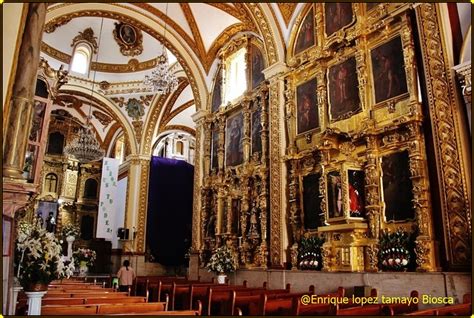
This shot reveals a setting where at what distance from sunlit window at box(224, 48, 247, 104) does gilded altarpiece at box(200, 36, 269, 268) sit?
9.8 inches

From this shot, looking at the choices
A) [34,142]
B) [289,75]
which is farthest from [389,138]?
[34,142]

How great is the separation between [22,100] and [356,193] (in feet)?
20.8

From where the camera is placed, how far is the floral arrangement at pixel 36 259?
4.77 m

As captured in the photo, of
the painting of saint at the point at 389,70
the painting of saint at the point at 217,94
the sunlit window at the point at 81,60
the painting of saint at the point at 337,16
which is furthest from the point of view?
the sunlit window at the point at 81,60

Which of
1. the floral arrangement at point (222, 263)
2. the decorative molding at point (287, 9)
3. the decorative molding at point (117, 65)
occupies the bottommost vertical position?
the floral arrangement at point (222, 263)

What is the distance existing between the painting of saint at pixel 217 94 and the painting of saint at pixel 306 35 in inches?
150

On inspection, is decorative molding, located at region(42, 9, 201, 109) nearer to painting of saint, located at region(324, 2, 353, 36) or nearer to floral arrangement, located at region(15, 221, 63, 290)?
painting of saint, located at region(324, 2, 353, 36)

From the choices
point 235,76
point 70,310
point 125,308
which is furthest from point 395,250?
point 235,76

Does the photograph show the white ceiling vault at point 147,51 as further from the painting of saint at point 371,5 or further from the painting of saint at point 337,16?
the painting of saint at point 371,5

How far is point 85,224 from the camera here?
23.7 meters

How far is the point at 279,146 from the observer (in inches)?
412

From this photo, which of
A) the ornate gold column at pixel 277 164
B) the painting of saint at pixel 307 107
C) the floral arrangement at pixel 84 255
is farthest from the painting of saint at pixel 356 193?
the floral arrangement at pixel 84 255

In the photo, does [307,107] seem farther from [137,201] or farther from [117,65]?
[117,65]

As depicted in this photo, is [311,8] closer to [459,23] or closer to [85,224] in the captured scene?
[459,23]
